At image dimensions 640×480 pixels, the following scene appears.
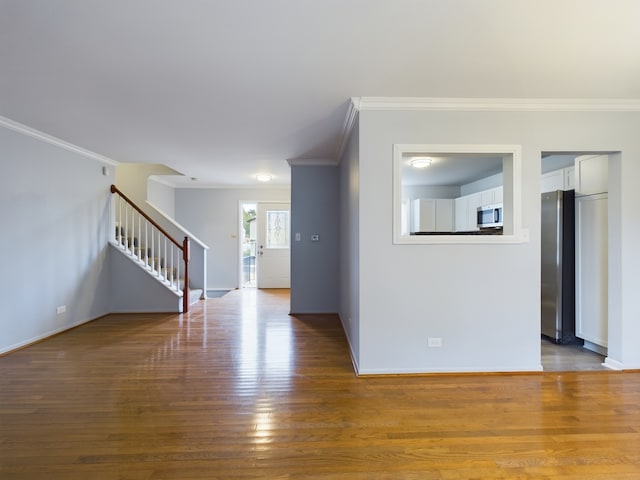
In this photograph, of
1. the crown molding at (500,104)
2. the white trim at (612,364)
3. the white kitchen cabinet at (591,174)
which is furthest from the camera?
the white kitchen cabinet at (591,174)

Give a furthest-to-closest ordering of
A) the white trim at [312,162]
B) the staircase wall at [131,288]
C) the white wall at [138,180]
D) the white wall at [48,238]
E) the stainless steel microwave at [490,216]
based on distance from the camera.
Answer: the white wall at [138,180], the staircase wall at [131,288], the white trim at [312,162], the stainless steel microwave at [490,216], the white wall at [48,238]

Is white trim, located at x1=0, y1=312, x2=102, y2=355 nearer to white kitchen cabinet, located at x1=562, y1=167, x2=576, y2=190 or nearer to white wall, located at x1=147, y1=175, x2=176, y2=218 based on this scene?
white wall, located at x1=147, y1=175, x2=176, y2=218

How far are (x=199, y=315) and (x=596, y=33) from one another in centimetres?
531

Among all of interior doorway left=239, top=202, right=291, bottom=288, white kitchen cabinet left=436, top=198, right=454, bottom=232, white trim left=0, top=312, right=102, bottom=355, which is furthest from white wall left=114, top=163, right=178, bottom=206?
white kitchen cabinet left=436, top=198, right=454, bottom=232

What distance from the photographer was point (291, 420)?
211 cm

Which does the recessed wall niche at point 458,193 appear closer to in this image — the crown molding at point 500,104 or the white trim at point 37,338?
the crown molding at point 500,104

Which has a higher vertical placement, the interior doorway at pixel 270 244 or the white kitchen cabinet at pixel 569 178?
the white kitchen cabinet at pixel 569 178

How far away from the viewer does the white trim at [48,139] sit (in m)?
3.28

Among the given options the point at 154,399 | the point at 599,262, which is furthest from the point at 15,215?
the point at 599,262

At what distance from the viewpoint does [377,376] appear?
109 inches

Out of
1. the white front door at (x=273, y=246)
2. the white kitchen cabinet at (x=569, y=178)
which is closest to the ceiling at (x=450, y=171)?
the white kitchen cabinet at (x=569, y=178)

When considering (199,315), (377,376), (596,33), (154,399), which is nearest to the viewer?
(596,33)

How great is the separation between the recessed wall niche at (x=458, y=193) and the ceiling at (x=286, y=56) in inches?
19.7

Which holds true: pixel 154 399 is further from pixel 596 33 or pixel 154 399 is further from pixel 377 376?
pixel 596 33
